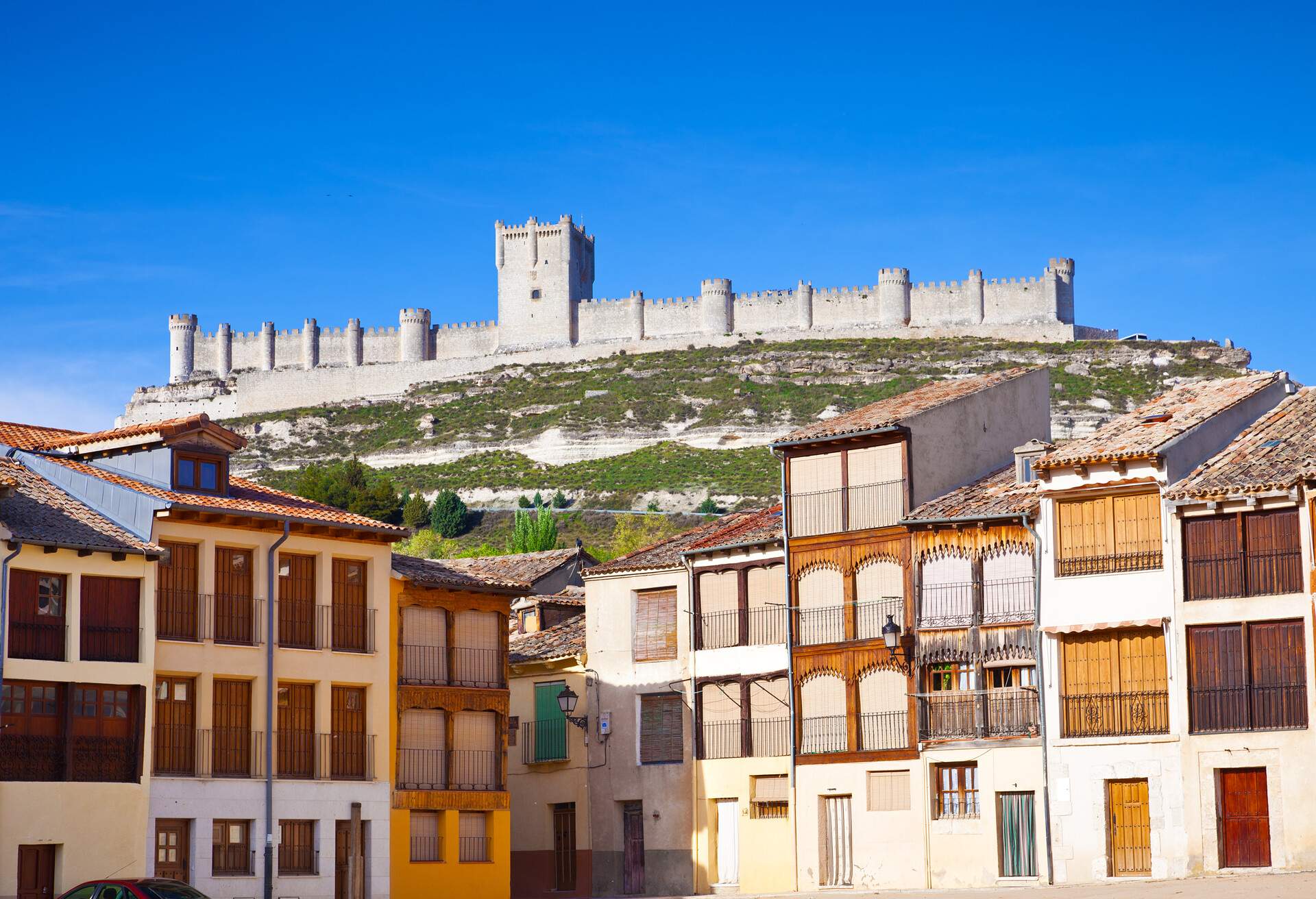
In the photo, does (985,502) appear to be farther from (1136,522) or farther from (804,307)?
(804,307)

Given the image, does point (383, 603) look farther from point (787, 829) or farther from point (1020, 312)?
point (1020, 312)

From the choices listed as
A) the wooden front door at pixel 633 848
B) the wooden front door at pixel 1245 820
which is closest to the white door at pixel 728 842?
the wooden front door at pixel 633 848

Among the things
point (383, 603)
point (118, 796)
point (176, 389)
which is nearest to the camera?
point (118, 796)

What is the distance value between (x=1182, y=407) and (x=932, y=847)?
10.6 meters

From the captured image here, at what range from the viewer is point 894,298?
577 ft

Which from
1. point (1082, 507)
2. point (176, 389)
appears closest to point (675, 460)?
point (176, 389)

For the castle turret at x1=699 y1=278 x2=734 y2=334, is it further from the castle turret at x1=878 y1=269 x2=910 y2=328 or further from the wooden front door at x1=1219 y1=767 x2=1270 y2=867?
the wooden front door at x1=1219 y1=767 x2=1270 y2=867

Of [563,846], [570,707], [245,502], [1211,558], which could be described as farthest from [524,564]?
[1211,558]

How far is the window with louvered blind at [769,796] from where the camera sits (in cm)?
4672

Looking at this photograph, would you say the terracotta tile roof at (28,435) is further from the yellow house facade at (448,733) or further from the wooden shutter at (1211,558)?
the wooden shutter at (1211,558)

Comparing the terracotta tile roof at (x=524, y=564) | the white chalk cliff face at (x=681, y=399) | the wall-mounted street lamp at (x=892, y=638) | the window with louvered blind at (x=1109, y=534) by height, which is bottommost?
the wall-mounted street lamp at (x=892, y=638)

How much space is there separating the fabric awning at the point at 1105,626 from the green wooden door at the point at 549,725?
1397 cm

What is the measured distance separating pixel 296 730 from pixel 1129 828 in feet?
54.2

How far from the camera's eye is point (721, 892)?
46531mm
